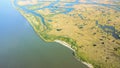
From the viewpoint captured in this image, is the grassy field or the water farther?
the grassy field

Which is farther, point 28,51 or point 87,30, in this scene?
point 87,30

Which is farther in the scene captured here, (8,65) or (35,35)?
(35,35)

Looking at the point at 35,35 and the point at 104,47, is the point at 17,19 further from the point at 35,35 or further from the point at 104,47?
the point at 104,47

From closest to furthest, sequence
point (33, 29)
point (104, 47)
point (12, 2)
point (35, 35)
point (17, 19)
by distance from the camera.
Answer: point (104, 47)
point (35, 35)
point (33, 29)
point (17, 19)
point (12, 2)

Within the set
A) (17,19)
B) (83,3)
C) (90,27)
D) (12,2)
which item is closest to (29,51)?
(90,27)

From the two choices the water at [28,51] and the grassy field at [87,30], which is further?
A: the grassy field at [87,30]
